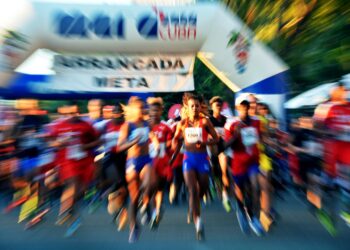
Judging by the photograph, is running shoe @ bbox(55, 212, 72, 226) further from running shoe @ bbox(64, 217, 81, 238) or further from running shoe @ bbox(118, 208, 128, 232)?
running shoe @ bbox(118, 208, 128, 232)

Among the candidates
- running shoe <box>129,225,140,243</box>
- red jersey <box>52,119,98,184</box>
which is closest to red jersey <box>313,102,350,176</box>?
running shoe <box>129,225,140,243</box>

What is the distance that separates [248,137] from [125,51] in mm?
2094

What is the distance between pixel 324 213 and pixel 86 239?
3.13 metres

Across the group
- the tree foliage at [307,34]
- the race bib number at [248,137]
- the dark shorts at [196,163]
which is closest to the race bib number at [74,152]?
the dark shorts at [196,163]

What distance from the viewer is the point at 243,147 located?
6.05 m

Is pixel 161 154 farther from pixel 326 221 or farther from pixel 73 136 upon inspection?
pixel 326 221

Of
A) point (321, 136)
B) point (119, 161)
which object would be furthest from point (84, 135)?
point (321, 136)

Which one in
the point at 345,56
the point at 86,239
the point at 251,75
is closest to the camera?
the point at 86,239

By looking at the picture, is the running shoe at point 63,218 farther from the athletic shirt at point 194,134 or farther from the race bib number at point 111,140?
the athletic shirt at point 194,134

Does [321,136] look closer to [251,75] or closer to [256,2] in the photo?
[251,75]

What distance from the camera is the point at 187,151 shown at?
5.64 meters

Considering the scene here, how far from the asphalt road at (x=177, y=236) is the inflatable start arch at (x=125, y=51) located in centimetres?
178

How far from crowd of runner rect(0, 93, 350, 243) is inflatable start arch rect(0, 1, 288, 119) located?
479 mm

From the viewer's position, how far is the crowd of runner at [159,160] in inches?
222
